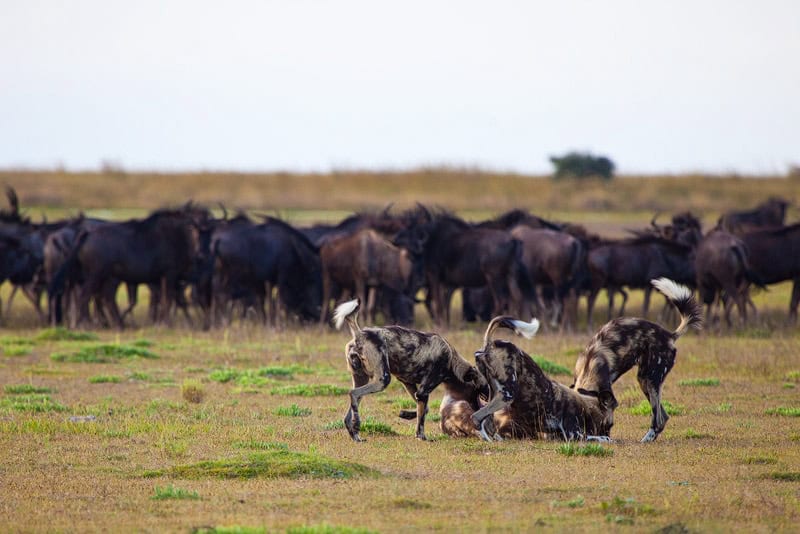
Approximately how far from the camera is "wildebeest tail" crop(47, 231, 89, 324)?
A: 27.4 meters

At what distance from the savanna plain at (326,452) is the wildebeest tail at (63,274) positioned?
4.52 metres

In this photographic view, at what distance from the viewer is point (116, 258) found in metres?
27.1

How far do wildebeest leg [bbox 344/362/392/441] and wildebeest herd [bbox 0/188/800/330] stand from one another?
51.2ft

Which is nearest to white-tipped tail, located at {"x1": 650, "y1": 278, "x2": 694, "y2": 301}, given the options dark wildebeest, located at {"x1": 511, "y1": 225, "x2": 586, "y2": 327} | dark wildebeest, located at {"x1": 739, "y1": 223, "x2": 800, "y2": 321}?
dark wildebeest, located at {"x1": 511, "y1": 225, "x2": 586, "y2": 327}

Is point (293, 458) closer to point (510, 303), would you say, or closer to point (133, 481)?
point (133, 481)

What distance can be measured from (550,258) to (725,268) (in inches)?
161

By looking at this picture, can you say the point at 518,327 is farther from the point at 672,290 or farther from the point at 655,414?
the point at 672,290

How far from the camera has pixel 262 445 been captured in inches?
445

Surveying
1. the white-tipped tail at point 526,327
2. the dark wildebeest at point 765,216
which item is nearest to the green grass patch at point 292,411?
the white-tipped tail at point 526,327

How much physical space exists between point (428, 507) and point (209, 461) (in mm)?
2352

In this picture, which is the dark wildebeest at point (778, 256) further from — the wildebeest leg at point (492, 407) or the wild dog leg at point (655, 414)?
the wildebeest leg at point (492, 407)

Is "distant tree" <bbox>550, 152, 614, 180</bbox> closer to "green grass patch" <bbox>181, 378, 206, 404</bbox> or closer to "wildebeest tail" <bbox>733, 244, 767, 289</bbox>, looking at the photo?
"wildebeest tail" <bbox>733, 244, 767, 289</bbox>

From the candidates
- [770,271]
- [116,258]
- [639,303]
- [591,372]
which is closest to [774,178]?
[639,303]

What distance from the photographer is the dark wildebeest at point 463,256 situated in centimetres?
2745
